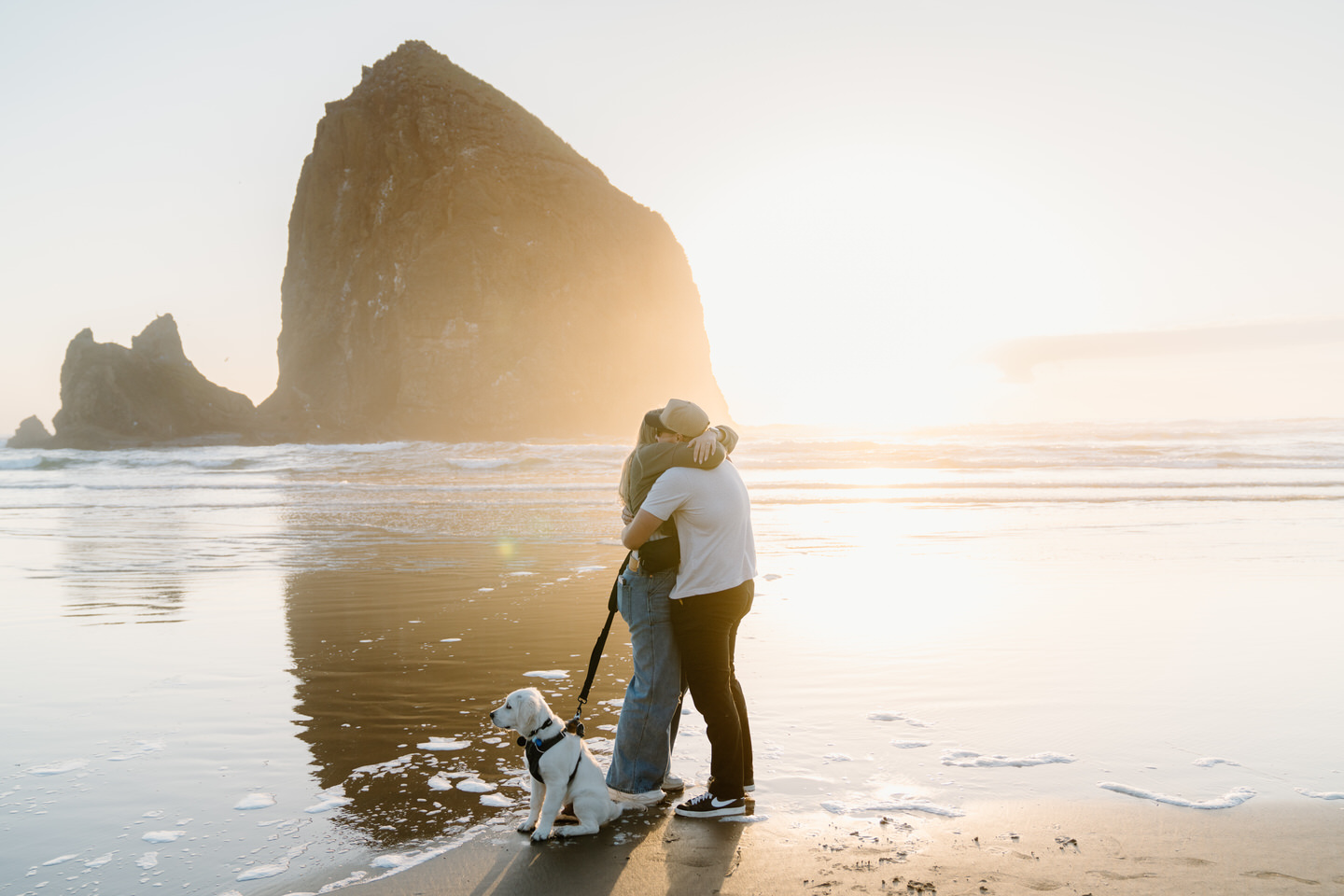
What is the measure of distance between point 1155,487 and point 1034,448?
14201 mm

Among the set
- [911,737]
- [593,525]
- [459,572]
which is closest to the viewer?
[911,737]

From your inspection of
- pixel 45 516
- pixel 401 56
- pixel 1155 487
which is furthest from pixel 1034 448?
pixel 401 56

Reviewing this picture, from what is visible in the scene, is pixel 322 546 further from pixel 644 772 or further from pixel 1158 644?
pixel 1158 644

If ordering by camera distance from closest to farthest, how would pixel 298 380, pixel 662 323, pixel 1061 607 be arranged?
pixel 1061 607
pixel 298 380
pixel 662 323

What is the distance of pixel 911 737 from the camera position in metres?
4.57

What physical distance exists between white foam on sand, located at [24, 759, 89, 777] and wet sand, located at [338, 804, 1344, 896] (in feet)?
7.38

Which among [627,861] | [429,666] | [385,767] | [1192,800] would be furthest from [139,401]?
[1192,800]

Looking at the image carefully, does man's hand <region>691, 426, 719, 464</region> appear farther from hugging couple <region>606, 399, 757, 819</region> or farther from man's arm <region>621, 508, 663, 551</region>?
man's arm <region>621, 508, 663, 551</region>

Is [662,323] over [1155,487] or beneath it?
over

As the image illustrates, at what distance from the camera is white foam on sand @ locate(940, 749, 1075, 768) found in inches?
164

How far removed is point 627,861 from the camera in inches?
128

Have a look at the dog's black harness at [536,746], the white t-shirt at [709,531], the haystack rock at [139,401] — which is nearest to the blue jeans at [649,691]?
the white t-shirt at [709,531]

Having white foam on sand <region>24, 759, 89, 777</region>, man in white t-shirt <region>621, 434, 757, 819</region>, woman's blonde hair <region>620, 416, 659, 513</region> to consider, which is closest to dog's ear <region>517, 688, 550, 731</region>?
man in white t-shirt <region>621, 434, 757, 819</region>

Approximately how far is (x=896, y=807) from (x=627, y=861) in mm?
1233
